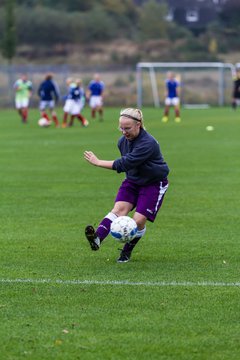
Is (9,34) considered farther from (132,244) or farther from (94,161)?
(94,161)

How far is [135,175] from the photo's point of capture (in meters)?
10.9

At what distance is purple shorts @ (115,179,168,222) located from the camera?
1076 centimetres

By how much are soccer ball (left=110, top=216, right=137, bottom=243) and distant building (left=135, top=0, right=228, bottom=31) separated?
323 feet

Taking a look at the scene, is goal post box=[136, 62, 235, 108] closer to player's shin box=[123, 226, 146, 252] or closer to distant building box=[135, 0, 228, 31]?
distant building box=[135, 0, 228, 31]

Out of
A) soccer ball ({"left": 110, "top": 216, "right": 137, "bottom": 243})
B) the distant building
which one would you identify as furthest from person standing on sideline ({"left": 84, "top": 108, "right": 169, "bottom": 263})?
the distant building

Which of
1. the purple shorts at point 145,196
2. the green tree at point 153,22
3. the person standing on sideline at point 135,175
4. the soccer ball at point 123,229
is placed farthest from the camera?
the green tree at point 153,22

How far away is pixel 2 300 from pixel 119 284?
1272 mm

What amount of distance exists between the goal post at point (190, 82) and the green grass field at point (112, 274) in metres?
38.3

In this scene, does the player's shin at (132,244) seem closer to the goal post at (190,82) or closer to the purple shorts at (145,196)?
the purple shorts at (145,196)

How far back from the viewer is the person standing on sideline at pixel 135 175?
10.5 metres

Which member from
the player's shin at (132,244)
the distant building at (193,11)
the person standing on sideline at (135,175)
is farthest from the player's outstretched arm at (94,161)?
the distant building at (193,11)

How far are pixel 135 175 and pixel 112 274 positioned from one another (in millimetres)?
1368

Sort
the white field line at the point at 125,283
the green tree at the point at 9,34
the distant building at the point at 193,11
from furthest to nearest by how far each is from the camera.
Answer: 1. the distant building at the point at 193,11
2. the green tree at the point at 9,34
3. the white field line at the point at 125,283

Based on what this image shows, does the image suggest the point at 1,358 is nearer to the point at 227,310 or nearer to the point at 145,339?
the point at 145,339
